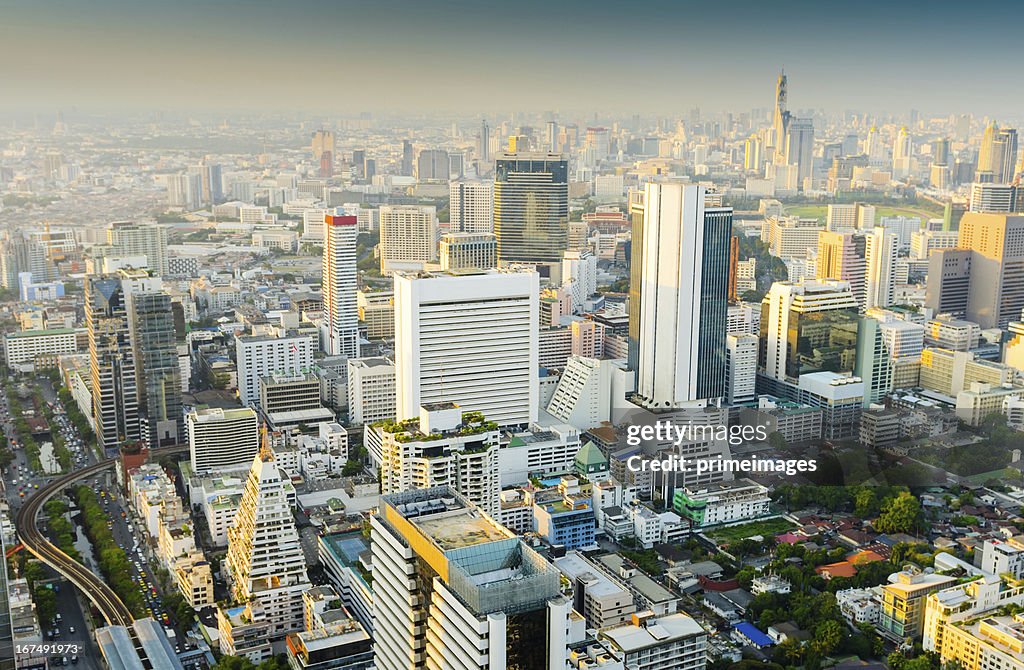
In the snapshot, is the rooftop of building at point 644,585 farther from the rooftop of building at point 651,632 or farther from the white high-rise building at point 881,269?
the white high-rise building at point 881,269

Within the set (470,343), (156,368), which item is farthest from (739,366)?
(156,368)

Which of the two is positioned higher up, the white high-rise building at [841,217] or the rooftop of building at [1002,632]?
the white high-rise building at [841,217]

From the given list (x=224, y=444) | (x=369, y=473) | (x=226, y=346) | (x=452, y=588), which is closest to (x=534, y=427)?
(x=369, y=473)

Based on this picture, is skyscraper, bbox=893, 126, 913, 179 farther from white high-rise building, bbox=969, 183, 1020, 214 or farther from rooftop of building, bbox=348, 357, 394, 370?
rooftop of building, bbox=348, 357, 394, 370

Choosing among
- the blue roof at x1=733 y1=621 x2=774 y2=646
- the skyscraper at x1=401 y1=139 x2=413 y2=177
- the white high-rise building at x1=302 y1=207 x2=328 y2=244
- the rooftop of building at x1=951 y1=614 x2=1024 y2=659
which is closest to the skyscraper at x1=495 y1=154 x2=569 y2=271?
the skyscraper at x1=401 y1=139 x2=413 y2=177

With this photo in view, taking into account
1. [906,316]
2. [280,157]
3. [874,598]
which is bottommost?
[874,598]

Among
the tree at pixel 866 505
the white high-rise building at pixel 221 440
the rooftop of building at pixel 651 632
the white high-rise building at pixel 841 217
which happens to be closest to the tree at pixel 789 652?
the rooftop of building at pixel 651 632

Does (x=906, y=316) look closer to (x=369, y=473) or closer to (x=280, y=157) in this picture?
(x=369, y=473)
